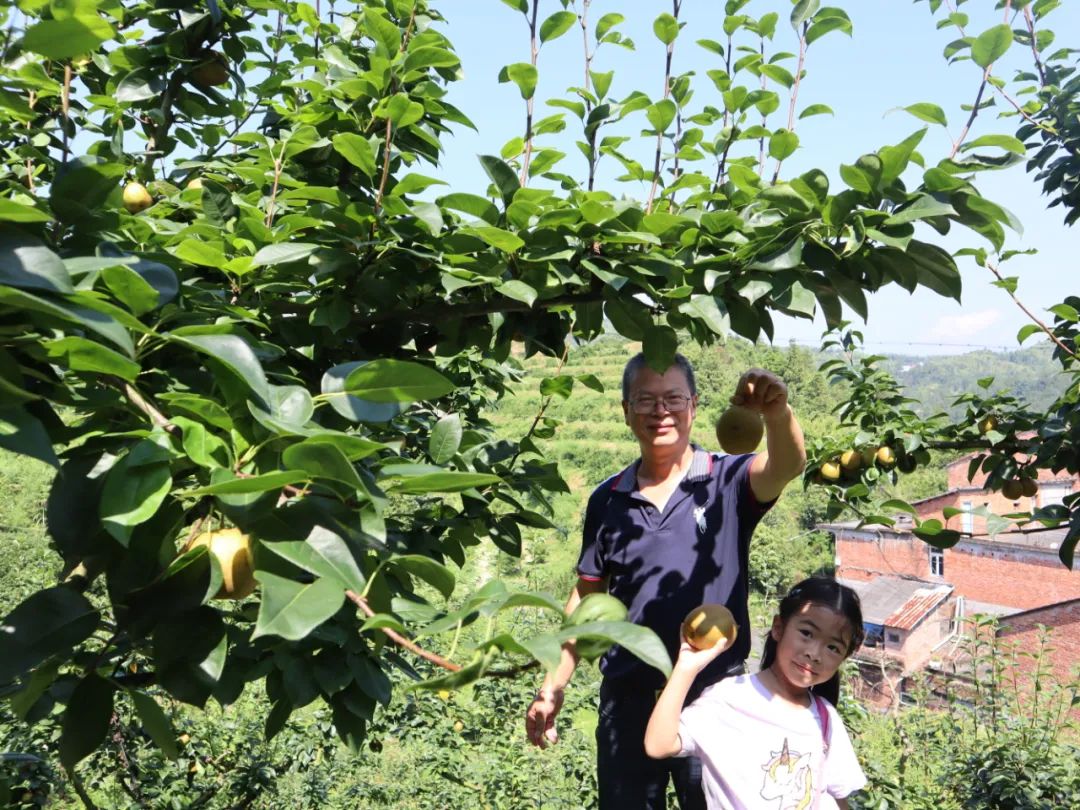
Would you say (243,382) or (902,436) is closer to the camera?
(243,382)

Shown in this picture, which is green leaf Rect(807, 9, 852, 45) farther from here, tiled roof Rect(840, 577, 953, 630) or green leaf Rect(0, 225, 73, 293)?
tiled roof Rect(840, 577, 953, 630)

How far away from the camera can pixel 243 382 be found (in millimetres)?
682

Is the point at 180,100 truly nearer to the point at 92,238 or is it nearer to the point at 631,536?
the point at 92,238

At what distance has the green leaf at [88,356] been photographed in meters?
0.60

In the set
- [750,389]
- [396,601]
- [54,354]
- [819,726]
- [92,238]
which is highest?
[92,238]

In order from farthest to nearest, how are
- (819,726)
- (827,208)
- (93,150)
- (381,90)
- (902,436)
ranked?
(902,436) → (819,726) → (93,150) → (381,90) → (827,208)

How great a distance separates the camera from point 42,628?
0.71 m

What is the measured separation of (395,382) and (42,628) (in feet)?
1.20

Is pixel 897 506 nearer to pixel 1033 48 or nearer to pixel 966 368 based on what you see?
pixel 1033 48

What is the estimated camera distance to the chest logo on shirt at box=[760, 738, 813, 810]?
152 centimetres

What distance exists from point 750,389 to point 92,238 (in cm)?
107

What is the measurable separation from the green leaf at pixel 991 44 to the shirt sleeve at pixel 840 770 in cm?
118

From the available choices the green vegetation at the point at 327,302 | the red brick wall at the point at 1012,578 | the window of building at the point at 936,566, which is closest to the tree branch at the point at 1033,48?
the green vegetation at the point at 327,302

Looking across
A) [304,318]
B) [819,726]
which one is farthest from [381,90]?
[819,726]
